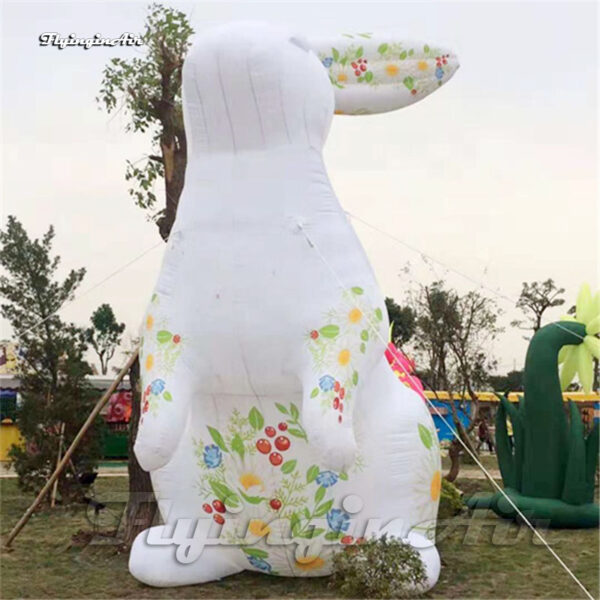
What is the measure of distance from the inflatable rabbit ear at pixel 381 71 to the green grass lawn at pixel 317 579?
9.18ft

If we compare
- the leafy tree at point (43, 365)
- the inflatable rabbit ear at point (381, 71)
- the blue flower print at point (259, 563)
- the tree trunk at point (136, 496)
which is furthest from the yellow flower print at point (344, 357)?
the leafy tree at point (43, 365)

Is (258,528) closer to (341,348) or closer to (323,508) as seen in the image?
(323,508)

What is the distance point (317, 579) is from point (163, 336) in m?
1.65

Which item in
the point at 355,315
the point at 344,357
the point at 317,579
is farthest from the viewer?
the point at 317,579

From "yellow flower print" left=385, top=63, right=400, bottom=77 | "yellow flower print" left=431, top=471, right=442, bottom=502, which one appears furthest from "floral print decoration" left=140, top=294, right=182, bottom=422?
"yellow flower print" left=385, top=63, right=400, bottom=77

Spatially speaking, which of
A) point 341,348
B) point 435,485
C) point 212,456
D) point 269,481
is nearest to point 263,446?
point 269,481

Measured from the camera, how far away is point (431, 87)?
18.1 feet

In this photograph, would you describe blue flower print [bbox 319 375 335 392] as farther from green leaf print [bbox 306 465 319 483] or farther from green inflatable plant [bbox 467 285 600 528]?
green inflatable plant [bbox 467 285 600 528]

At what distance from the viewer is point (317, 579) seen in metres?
5.12

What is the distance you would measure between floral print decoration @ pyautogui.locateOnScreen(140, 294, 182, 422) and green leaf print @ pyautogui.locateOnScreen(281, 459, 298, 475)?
0.70m

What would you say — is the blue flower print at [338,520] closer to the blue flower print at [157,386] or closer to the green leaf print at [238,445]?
the green leaf print at [238,445]

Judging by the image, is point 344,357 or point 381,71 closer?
point 344,357

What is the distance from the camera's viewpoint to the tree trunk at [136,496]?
21.4 feet

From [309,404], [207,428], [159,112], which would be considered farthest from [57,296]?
[309,404]
